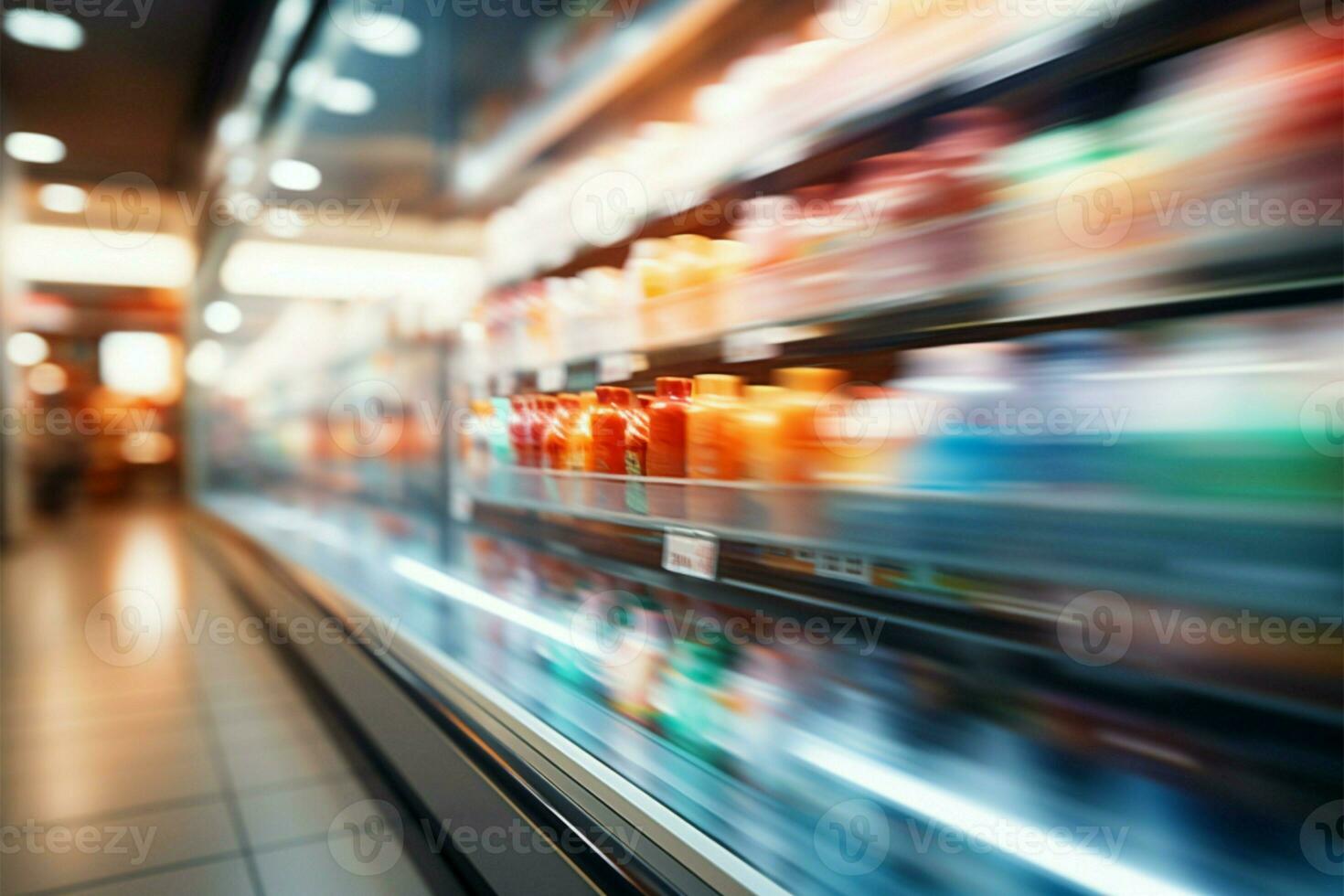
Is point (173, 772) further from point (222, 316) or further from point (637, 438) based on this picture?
point (222, 316)

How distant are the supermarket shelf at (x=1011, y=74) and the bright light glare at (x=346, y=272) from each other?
47.2 inches

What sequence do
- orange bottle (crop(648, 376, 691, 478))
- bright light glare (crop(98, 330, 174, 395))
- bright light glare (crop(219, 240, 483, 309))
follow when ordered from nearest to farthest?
1. orange bottle (crop(648, 376, 691, 478))
2. bright light glare (crop(219, 240, 483, 309))
3. bright light glare (crop(98, 330, 174, 395))

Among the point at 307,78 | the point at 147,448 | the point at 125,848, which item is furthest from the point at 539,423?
the point at 147,448

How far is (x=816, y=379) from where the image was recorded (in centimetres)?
131

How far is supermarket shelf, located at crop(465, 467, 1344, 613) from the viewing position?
64 centimetres

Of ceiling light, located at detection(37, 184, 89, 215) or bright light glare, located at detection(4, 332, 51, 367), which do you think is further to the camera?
bright light glare, located at detection(4, 332, 51, 367)

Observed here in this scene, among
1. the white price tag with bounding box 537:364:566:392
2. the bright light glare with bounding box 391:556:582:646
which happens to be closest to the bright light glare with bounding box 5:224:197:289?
the bright light glare with bounding box 391:556:582:646

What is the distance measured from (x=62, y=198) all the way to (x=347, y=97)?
267 inches

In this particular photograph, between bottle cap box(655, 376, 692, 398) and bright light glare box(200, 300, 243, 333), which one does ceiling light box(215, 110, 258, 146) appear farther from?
bottle cap box(655, 376, 692, 398)

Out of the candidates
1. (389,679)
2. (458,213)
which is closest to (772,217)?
(389,679)

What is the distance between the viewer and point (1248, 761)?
2.60ft

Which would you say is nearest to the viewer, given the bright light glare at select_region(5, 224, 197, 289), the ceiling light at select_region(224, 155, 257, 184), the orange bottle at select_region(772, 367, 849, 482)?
the orange bottle at select_region(772, 367, 849, 482)

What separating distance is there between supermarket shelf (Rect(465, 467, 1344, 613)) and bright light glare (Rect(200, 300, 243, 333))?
670cm

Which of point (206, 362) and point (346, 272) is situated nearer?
point (346, 272)
